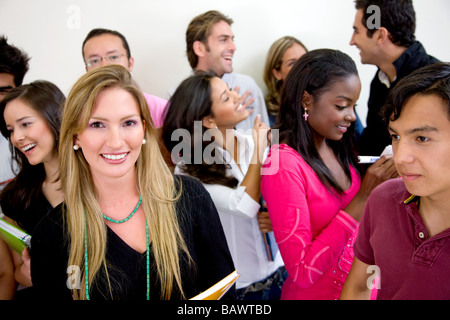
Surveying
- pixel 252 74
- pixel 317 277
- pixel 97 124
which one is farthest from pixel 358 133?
pixel 97 124

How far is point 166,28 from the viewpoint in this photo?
2.56 meters

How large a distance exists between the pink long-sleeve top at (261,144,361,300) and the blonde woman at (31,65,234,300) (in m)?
0.21

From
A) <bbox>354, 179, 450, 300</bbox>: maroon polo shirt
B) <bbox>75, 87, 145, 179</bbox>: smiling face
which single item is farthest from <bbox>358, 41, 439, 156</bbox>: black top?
<bbox>75, 87, 145, 179</bbox>: smiling face

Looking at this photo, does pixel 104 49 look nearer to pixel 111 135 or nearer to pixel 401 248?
pixel 111 135

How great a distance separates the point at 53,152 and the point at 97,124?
55 centimetres

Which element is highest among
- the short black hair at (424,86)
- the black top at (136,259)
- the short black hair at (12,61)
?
the short black hair at (12,61)

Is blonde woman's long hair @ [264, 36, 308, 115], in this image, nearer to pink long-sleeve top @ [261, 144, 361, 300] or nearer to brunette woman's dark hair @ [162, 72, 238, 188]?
brunette woman's dark hair @ [162, 72, 238, 188]

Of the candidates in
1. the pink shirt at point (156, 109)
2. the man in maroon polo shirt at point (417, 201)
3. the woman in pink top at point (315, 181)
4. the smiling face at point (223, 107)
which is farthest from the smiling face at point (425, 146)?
the pink shirt at point (156, 109)

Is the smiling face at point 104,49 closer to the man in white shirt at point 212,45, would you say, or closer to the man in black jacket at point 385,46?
the man in white shirt at point 212,45

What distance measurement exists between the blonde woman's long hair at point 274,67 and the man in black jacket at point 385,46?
66 cm

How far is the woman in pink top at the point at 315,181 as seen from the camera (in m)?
1.17

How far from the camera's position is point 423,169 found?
2.77 feet

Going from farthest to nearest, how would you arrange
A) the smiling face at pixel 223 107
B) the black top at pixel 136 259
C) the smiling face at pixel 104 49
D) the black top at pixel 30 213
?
the smiling face at pixel 104 49 → the smiling face at pixel 223 107 → the black top at pixel 30 213 → the black top at pixel 136 259
